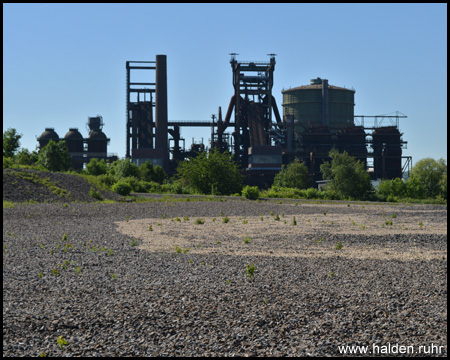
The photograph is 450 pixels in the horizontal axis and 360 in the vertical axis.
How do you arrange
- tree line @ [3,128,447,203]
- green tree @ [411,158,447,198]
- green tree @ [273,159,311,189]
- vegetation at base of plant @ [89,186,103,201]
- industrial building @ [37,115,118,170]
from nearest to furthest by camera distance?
vegetation at base of plant @ [89,186,103,201], tree line @ [3,128,447,203], green tree @ [411,158,447,198], green tree @ [273,159,311,189], industrial building @ [37,115,118,170]

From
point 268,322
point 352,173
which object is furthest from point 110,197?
point 268,322

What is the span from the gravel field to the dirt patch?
77 millimetres

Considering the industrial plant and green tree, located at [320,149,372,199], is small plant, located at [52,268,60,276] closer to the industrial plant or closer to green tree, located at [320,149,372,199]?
green tree, located at [320,149,372,199]

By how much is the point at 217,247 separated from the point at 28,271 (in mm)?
5630

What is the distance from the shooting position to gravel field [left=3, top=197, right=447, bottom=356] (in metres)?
6.91

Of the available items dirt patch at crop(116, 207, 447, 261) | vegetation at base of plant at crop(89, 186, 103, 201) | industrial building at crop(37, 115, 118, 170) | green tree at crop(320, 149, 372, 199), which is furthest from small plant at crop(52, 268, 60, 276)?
industrial building at crop(37, 115, 118, 170)

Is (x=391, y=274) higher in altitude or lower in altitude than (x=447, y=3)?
lower

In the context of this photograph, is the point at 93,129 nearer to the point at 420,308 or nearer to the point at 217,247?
the point at 217,247

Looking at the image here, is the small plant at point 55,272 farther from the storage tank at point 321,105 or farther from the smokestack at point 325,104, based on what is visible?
the smokestack at point 325,104

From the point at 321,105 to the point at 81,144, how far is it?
137ft

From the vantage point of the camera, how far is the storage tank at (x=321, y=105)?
86500mm

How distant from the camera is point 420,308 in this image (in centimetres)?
825

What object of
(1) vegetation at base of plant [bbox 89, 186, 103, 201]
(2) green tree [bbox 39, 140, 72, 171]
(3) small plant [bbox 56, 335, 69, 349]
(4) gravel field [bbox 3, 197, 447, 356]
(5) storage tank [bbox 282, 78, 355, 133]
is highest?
(5) storage tank [bbox 282, 78, 355, 133]

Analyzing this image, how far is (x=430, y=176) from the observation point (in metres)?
50.6
